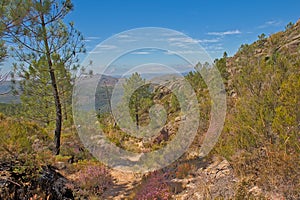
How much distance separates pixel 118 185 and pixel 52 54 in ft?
17.7

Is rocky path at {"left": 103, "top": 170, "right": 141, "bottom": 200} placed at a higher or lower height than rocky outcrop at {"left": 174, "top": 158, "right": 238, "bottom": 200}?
lower

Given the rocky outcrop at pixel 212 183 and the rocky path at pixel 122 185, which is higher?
the rocky outcrop at pixel 212 183

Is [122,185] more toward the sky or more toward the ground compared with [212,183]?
more toward the ground

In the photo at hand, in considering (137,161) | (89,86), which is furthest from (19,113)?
(137,161)

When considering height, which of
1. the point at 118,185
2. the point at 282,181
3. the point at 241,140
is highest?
the point at 241,140

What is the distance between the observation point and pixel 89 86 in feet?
30.4

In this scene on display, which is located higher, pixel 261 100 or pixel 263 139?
pixel 261 100

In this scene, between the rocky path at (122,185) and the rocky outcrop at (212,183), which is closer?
the rocky outcrop at (212,183)

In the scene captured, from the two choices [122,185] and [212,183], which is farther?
[122,185]

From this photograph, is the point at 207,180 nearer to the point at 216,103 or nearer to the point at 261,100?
the point at 261,100

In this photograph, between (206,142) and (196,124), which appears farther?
(196,124)

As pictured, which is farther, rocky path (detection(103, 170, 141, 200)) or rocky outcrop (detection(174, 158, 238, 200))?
rocky path (detection(103, 170, 141, 200))

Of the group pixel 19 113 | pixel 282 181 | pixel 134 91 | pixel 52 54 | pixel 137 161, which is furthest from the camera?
pixel 134 91

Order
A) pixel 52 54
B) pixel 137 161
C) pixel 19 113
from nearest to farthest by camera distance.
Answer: pixel 52 54 < pixel 137 161 < pixel 19 113
